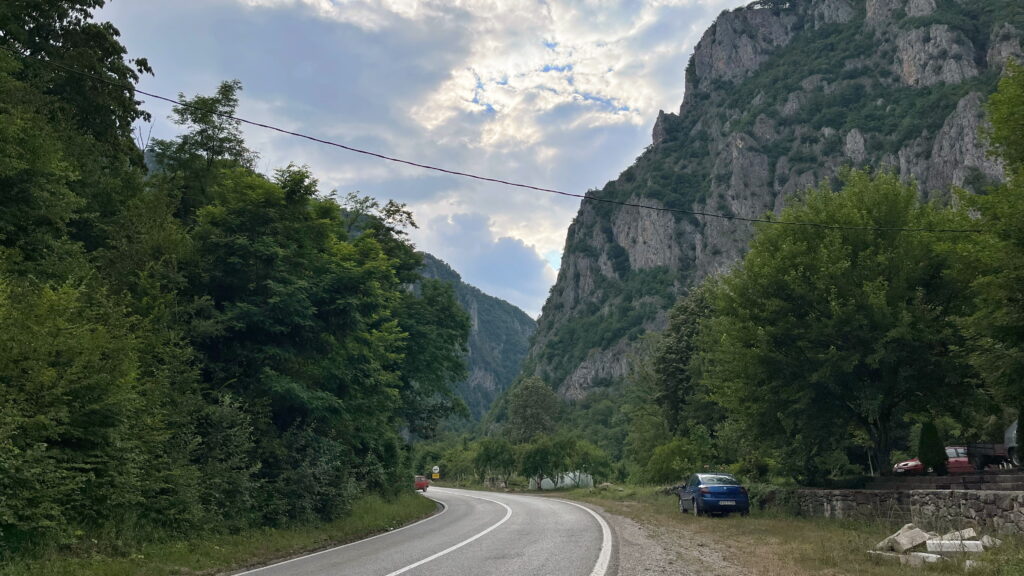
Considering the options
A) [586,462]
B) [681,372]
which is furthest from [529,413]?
[681,372]

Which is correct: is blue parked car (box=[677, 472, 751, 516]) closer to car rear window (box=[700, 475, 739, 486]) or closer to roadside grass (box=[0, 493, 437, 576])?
car rear window (box=[700, 475, 739, 486])

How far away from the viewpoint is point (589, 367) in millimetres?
184500

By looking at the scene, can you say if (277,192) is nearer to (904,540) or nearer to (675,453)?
(904,540)

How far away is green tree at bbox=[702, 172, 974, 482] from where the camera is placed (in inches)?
732

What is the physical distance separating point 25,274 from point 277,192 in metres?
6.87

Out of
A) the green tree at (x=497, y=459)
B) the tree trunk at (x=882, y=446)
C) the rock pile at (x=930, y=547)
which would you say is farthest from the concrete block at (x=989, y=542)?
the green tree at (x=497, y=459)

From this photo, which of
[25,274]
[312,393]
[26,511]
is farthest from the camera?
[312,393]

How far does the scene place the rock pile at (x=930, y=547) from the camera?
9625 millimetres

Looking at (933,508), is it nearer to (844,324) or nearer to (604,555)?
(844,324)

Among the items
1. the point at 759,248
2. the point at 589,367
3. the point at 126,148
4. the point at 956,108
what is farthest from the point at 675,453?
the point at 589,367

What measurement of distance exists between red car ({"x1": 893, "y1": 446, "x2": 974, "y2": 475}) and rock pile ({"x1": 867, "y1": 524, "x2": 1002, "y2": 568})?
1601 cm

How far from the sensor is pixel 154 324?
51.9ft

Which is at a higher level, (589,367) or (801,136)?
(801,136)

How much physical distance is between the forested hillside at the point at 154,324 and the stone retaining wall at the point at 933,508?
1443 cm
